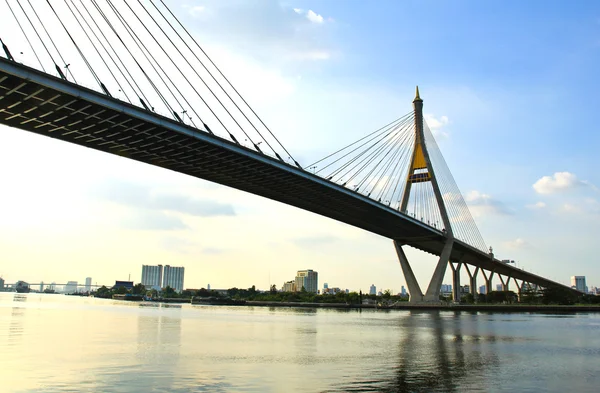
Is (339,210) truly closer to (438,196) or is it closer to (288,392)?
(438,196)

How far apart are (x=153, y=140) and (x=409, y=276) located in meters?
50.8

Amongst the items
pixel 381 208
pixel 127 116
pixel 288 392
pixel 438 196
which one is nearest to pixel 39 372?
pixel 288 392

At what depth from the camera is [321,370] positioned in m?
16.1

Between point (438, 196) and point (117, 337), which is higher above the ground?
point (438, 196)

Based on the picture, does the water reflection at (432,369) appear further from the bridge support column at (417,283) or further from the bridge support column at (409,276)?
the bridge support column at (409,276)

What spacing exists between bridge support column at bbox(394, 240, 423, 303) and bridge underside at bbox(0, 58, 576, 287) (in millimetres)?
16335

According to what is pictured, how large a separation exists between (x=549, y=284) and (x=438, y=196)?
9442 cm

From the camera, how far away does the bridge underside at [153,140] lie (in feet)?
92.5

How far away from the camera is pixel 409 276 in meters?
77.2

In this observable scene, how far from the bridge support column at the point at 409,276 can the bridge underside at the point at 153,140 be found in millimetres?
16335

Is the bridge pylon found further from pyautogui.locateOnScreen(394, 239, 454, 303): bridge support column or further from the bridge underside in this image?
the bridge underside

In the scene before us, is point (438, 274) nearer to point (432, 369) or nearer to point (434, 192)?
point (434, 192)

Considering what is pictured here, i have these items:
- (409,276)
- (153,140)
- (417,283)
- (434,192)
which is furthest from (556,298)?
(153,140)

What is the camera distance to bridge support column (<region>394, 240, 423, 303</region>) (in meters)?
76.8
